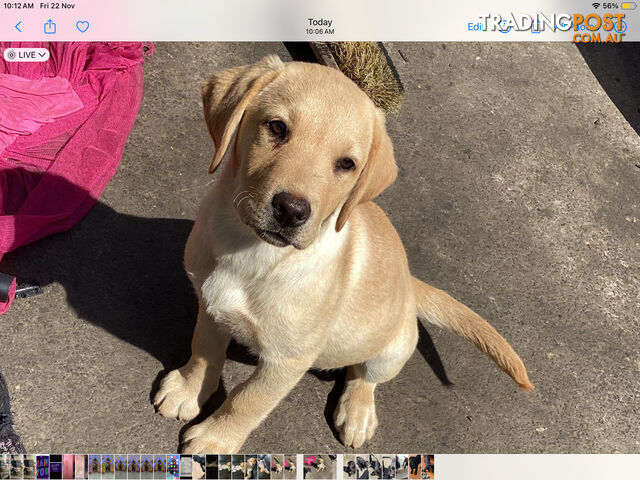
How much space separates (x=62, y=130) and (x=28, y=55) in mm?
544

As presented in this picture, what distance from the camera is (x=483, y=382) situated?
12.8 ft

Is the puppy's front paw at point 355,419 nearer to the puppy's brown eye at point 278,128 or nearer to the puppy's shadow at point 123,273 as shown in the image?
the puppy's shadow at point 123,273

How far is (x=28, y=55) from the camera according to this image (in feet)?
14.0

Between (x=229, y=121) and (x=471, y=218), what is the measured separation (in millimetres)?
2632

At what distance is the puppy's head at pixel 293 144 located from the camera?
2307 millimetres

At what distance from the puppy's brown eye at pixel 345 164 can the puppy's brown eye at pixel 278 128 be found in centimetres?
23

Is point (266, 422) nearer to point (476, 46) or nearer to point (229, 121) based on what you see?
point (229, 121)

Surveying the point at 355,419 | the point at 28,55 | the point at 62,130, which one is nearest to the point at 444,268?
the point at 355,419

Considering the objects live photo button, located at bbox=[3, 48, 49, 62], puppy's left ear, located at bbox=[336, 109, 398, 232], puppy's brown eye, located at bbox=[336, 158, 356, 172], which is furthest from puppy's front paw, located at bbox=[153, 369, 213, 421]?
live photo button, located at bbox=[3, 48, 49, 62]

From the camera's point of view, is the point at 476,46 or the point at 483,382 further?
the point at 476,46

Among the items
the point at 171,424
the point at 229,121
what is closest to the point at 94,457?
the point at 171,424

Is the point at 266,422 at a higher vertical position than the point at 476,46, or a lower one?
lower

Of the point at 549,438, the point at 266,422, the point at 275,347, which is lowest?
the point at 549,438
